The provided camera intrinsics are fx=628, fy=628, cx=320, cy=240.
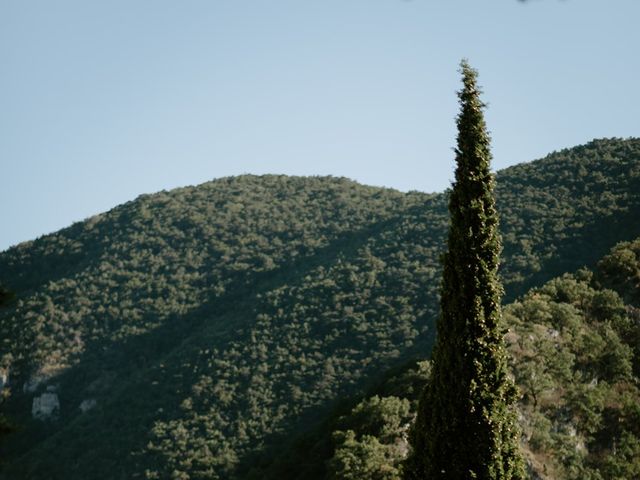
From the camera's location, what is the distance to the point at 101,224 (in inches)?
3898

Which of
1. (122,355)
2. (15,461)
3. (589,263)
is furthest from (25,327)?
(589,263)

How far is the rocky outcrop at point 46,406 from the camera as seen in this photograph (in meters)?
70.9

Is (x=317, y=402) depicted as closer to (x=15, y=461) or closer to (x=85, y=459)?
(x=85, y=459)

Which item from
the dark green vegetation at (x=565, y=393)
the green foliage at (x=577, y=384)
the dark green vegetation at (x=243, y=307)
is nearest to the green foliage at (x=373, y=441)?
the dark green vegetation at (x=565, y=393)

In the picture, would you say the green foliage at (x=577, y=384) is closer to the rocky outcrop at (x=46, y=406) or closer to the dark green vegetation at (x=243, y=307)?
the dark green vegetation at (x=243, y=307)

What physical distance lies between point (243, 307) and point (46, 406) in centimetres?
2541

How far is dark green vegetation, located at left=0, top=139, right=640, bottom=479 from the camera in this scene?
173ft

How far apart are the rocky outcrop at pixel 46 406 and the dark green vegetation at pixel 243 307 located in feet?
3.19

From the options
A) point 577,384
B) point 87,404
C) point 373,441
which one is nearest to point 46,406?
point 87,404

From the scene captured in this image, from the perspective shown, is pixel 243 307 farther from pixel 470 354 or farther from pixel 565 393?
pixel 470 354

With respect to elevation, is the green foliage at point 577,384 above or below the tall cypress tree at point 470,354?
below

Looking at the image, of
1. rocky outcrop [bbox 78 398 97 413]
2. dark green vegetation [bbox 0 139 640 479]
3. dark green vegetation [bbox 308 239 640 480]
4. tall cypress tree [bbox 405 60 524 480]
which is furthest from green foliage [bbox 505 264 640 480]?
rocky outcrop [bbox 78 398 97 413]

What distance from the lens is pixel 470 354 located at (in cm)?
1348

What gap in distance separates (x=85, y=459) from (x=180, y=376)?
11.0m
